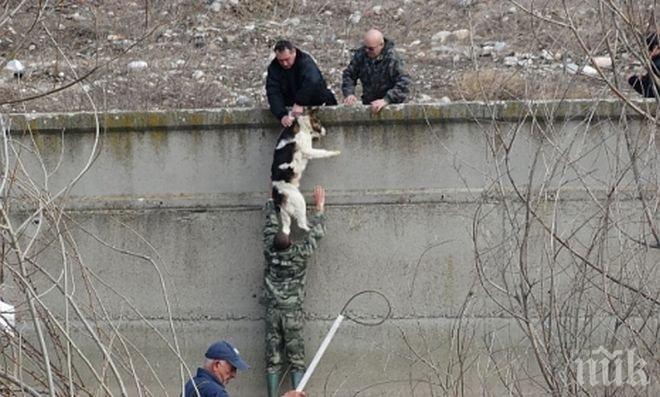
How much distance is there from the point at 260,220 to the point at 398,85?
169cm

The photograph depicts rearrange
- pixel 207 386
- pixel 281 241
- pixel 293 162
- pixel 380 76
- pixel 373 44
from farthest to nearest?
pixel 380 76 < pixel 373 44 < pixel 281 241 < pixel 293 162 < pixel 207 386

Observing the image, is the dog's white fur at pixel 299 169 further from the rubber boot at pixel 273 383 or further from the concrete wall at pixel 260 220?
the rubber boot at pixel 273 383

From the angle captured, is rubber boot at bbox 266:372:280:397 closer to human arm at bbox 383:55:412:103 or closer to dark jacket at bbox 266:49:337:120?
dark jacket at bbox 266:49:337:120

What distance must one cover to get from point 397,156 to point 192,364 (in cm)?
259

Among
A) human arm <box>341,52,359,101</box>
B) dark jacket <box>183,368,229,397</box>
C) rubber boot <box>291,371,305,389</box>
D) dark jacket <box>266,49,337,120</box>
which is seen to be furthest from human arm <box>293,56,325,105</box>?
dark jacket <box>183,368,229,397</box>

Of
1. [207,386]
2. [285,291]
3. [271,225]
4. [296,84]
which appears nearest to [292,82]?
[296,84]

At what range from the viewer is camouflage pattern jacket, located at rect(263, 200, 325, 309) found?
11750 millimetres

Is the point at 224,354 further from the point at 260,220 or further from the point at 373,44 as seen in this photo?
the point at 373,44

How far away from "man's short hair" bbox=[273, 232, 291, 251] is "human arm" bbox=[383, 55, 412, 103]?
146cm

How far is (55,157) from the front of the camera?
12227 mm

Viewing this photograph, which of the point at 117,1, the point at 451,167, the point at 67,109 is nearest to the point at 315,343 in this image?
the point at 451,167

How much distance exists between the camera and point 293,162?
11570mm

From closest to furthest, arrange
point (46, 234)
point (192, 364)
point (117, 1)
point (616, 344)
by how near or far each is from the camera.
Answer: point (616, 344) → point (46, 234) → point (192, 364) → point (117, 1)

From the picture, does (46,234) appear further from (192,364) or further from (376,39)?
(376,39)
